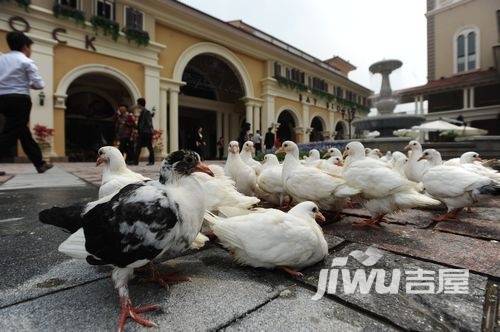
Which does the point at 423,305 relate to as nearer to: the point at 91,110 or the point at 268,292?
the point at 268,292

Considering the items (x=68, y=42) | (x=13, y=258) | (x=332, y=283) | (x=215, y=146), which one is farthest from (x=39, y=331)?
(x=215, y=146)

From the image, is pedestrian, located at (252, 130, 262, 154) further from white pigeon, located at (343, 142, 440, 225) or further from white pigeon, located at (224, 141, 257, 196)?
white pigeon, located at (343, 142, 440, 225)

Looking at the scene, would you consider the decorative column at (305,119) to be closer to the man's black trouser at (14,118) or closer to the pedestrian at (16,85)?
the pedestrian at (16,85)

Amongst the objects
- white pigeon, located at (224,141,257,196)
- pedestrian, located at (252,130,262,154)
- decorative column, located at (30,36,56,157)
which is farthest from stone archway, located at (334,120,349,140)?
white pigeon, located at (224,141,257,196)

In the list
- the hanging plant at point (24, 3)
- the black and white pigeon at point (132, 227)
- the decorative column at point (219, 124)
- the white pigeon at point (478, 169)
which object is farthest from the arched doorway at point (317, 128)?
the black and white pigeon at point (132, 227)

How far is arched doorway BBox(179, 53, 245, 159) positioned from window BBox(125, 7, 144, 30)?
203 inches

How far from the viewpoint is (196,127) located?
26.0 m

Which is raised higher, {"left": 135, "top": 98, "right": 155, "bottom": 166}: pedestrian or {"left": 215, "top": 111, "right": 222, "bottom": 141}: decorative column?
{"left": 215, "top": 111, "right": 222, "bottom": 141}: decorative column

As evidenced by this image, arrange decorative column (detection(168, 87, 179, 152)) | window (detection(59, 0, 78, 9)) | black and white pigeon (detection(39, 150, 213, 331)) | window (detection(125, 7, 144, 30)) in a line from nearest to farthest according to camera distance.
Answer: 1. black and white pigeon (detection(39, 150, 213, 331))
2. window (detection(59, 0, 78, 9))
3. window (detection(125, 7, 144, 30))
4. decorative column (detection(168, 87, 179, 152))

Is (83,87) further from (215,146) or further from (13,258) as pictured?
Result: (13,258)

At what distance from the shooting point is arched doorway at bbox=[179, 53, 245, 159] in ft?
70.8

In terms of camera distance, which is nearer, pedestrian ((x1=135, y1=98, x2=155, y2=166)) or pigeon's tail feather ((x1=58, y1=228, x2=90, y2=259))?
pigeon's tail feather ((x1=58, y1=228, x2=90, y2=259))

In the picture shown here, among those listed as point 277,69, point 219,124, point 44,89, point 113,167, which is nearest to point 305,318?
point 113,167

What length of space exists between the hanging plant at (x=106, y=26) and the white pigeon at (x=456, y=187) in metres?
15.0
